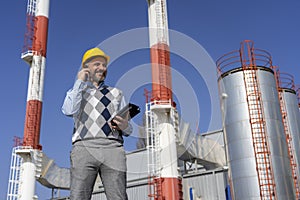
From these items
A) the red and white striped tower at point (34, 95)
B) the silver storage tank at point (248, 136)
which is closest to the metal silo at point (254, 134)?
the silver storage tank at point (248, 136)

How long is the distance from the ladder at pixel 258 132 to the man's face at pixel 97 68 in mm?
10157

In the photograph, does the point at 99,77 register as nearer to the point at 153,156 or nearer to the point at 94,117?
the point at 94,117

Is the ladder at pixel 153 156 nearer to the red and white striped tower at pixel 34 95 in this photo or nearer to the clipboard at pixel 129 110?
the red and white striped tower at pixel 34 95

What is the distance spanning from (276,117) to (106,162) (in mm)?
11342

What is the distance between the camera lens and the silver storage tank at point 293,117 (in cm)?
1598

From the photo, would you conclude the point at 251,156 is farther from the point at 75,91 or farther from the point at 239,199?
the point at 75,91

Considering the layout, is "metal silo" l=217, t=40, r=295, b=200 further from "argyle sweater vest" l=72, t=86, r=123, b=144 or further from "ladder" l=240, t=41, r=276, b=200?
"argyle sweater vest" l=72, t=86, r=123, b=144

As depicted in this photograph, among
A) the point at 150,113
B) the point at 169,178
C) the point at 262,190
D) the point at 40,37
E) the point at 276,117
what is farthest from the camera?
the point at 40,37

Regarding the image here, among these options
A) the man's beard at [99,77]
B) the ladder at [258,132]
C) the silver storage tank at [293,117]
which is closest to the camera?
the man's beard at [99,77]

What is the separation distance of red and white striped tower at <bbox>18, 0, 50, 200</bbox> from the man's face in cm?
1386

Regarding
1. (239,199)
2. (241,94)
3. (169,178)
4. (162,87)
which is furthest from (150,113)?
(239,199)

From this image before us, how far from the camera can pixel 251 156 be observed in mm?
12477

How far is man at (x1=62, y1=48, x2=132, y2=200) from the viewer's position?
2.94m

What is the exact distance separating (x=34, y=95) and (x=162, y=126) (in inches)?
247
